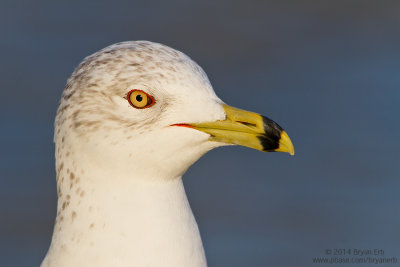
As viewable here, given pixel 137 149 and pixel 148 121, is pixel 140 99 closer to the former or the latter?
pixel 148 121

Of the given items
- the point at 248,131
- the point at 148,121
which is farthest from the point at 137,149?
the point at 248,131

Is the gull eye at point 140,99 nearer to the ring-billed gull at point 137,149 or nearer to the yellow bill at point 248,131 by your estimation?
the ring-billed gull at point 137,149

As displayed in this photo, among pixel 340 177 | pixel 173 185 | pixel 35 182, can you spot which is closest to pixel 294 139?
pixel 340 177

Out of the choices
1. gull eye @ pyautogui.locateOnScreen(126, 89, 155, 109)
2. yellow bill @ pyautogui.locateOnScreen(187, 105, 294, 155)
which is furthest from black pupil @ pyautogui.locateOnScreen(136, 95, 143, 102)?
yellow bill @ pyautogui.locateOnScreen(187, 105, 294, 155)

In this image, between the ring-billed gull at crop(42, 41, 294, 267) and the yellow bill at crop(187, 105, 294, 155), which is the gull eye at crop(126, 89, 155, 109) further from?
the yellow bill at crop(187, 105, 294, 155)

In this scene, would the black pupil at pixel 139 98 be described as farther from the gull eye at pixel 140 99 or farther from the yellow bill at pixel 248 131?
the yellow bill at pixel 248 131

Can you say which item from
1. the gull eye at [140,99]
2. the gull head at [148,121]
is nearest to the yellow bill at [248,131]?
the gull head at [148,121]

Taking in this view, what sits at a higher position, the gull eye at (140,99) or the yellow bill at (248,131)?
the gull eye at (140,99)
